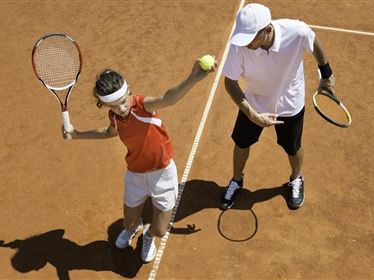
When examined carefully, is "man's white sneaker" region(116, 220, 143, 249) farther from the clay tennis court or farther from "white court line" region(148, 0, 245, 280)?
"white court line" region(148, 0, 245, 280)

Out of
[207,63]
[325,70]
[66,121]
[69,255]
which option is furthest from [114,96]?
[69,255]

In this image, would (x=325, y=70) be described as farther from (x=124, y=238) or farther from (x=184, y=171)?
(x=124, y=238)

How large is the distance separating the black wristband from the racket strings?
2.58 metres

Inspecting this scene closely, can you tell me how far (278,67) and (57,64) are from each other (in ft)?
8.37

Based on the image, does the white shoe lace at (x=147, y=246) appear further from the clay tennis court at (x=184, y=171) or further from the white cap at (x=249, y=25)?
the white cap at (x=249, y=25)

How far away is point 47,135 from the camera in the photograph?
6652 millimetres

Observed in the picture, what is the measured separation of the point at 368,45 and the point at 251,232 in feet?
13.1

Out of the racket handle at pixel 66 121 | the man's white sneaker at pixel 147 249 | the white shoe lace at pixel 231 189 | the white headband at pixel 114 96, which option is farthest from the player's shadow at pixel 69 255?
the white headband at pixel 114 96

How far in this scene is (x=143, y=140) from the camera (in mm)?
4398

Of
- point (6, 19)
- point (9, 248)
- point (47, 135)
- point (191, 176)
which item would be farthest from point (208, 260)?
point (6, 19)

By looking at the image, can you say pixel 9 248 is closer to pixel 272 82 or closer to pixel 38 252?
pixel 38 252

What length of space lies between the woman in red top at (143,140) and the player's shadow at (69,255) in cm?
23

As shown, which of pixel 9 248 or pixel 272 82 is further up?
pixel 272 82

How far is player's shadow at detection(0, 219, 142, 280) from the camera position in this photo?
17.4 ft
